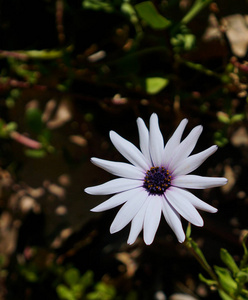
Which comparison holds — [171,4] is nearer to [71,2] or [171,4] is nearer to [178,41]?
[178,41]

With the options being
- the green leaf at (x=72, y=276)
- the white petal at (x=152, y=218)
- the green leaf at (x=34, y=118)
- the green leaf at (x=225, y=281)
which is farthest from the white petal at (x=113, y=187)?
the green leaf at (x=34, y=118)

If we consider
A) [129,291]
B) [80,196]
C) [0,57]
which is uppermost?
[0,57]

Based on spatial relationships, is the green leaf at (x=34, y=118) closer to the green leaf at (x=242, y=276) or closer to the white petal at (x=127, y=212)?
the white petal at (x=127, y=212)

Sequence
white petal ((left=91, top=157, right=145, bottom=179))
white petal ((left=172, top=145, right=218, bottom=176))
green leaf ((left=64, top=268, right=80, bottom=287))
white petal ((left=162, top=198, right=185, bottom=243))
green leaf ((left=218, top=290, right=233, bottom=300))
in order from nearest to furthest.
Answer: white petal ((left=162, top=198, right=185, bottom=243)) < white petal ((left=172, top=145, right=218, bottom=176)) < white petal ((left=91, top=157, right=145, bottom=179)) < green leaf ((left=218, top=290, right=233, bottom=300)) < green leaf ((left=64, top=268, right=80, bottom=287))

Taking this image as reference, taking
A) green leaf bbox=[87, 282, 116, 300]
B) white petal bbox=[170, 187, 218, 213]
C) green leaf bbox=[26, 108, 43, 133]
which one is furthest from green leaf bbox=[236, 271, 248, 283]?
green leaf bbox=[26, 108, 43, 133]

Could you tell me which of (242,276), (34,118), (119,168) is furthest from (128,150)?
(34,118)

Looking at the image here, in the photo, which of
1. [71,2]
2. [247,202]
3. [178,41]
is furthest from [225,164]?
[71,2]

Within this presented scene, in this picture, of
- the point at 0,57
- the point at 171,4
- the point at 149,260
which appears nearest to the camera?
the point at 171,4

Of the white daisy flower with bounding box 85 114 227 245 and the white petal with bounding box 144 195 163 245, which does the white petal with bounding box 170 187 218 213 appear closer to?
the white daisy flower with bounding box 85 114 227 245
